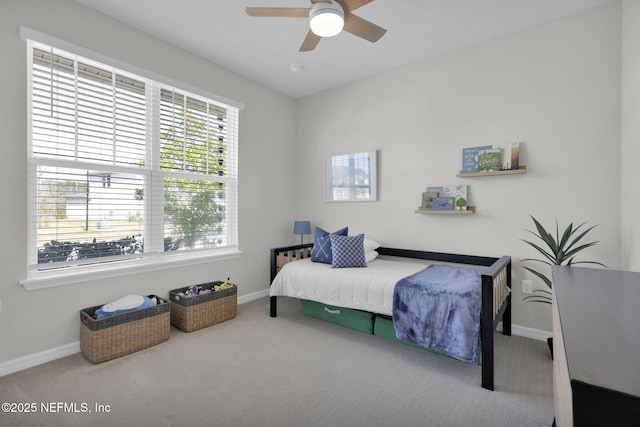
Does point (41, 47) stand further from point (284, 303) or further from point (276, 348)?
point (284, 303)

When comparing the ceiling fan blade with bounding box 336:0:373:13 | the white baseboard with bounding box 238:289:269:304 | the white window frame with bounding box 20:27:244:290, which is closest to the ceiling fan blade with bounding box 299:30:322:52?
the ceiling fan blade with bounding box 336:0:373:13

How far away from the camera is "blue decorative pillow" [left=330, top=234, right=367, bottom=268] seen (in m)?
2.91

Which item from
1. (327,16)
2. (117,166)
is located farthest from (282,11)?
(117,166)

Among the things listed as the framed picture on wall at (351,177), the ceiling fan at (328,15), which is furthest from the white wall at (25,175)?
the ceiling fan at (328,15)

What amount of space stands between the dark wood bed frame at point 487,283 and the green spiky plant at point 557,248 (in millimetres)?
224

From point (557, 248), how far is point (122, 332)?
131 inches

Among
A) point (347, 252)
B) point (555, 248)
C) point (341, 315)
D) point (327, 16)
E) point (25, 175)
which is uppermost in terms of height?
point (327, 16)

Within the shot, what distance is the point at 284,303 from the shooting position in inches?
138

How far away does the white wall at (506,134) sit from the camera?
2299 mm

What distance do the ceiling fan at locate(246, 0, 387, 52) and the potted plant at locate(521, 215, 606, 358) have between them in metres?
1.91

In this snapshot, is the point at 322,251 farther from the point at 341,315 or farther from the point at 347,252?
the point at 341,315

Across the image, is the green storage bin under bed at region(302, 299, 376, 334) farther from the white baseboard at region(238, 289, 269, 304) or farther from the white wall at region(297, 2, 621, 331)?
the white wall at region(297, 2, 621, 331)

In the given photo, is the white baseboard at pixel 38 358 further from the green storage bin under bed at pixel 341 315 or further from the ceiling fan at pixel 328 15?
the ceiling fan at pixel 328 15

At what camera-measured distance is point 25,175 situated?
6.87 ft
